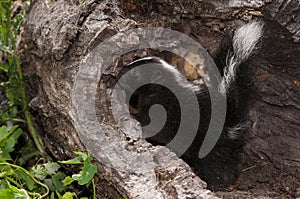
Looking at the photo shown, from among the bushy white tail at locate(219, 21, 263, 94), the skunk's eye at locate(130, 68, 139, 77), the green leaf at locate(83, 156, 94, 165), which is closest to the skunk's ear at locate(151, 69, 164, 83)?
the skunk's eye at locate(130, 68, 139, 77)

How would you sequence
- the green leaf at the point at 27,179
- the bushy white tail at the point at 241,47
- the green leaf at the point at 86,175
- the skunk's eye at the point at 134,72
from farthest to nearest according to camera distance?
the skunk's eye at the point at 134,72, the bushy white tail at the point at 241,47, the green leaf at the point at 27,179, the green leaf at the point at 86,175

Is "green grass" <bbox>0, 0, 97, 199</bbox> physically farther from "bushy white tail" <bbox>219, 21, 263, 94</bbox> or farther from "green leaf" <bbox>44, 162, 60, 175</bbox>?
"bushy white tail" <bbox>219, 21, 263, 94</bbox>

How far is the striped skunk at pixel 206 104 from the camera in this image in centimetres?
216

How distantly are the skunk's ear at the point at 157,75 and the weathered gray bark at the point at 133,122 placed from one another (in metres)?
0.22

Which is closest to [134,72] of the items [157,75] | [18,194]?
[157,75]

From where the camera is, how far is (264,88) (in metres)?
2.23

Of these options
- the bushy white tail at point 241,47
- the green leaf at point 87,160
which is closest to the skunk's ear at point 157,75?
the bushy white tail at point 241,47

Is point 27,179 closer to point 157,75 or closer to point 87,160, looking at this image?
point 87,160

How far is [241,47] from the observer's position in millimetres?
2137

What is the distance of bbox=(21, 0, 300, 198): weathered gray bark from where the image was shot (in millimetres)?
1741

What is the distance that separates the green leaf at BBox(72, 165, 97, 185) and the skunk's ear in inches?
28.8

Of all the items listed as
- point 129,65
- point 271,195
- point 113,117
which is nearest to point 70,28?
point 129,65

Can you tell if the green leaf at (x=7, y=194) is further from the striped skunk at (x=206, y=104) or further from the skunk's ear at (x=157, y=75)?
the skunk's ear at (x=157, y=75)

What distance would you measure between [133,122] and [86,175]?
294mm
